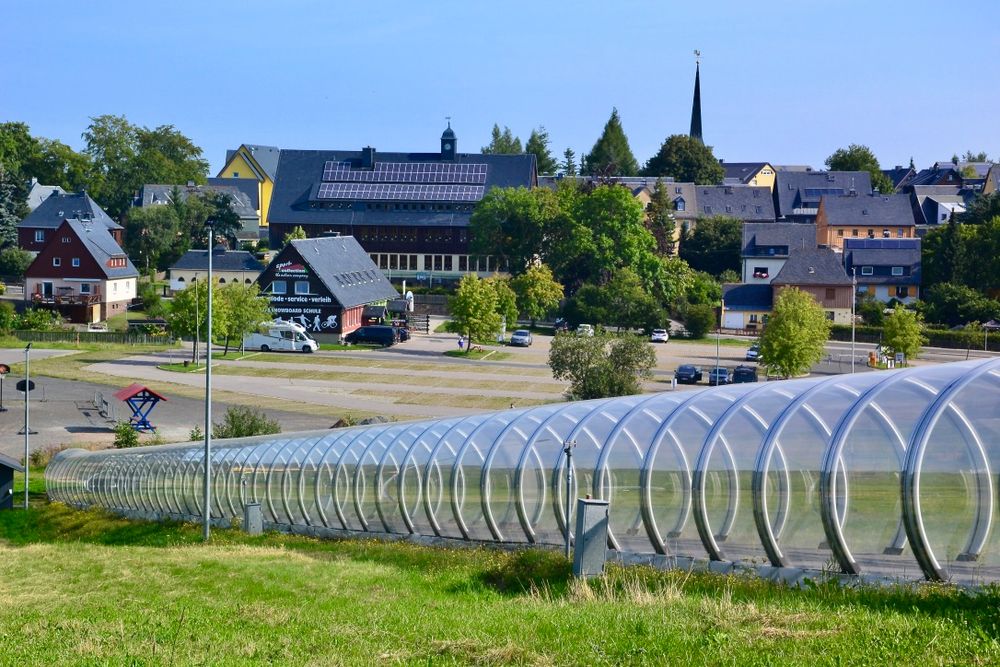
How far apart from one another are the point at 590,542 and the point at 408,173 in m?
99.7

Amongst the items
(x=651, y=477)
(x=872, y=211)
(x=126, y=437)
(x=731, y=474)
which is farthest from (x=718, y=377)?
(x=872, y=211)

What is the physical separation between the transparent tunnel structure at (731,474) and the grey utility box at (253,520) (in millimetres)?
1320

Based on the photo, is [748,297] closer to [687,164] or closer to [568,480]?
[687,164]

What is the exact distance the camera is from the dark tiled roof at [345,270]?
85062 mm

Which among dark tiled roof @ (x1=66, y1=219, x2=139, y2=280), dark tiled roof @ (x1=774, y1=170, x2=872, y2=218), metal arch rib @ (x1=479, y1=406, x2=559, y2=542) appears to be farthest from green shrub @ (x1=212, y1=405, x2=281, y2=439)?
dark tiled roof @ (x1=774, y1=170, x2=872, y2=218)

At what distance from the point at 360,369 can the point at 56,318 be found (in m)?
28.6

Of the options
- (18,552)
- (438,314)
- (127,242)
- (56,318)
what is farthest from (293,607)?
(127,242)

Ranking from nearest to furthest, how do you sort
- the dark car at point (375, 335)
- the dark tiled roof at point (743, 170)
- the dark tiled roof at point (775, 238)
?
the dark car at point (375, 335)
the dark tiled roof at point (775, 238)
the dark tiled roof at point (743, 170)

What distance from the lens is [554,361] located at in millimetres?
61125

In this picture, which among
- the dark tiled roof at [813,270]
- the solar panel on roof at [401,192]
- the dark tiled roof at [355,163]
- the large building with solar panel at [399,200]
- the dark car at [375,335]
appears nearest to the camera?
the dark car at [375,335]

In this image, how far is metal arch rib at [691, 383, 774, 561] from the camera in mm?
18031

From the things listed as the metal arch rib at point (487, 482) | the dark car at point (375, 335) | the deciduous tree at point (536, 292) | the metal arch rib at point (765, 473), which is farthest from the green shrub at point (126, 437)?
the deciduous tree at point (536, 292)

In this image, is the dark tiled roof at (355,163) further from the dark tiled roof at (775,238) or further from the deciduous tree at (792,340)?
the deciduous tree at (792,340)

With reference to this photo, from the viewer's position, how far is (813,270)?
93062mm
